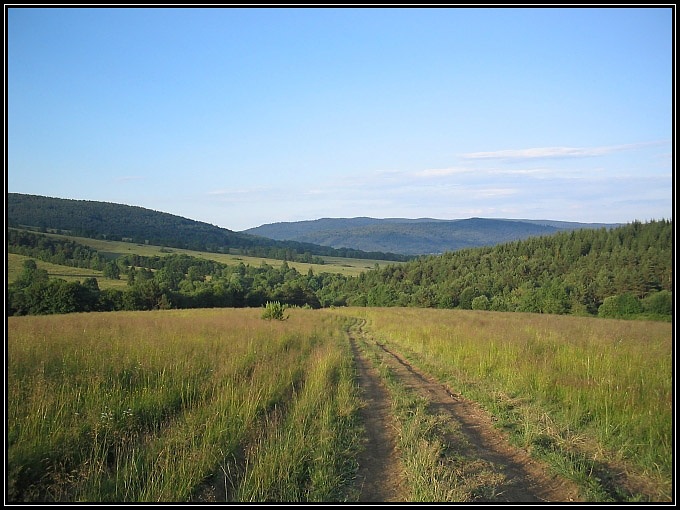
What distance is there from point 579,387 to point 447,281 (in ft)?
175

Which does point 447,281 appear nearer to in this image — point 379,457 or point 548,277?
point 548,277

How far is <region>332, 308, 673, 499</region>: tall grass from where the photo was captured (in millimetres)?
5112

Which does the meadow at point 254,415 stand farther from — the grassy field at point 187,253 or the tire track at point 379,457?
the grassy field at point 187,253

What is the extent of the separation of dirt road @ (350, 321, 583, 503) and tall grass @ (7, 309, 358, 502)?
0.30 meters

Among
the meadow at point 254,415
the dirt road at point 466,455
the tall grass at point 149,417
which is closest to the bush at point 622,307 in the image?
the meadow at point 254,415

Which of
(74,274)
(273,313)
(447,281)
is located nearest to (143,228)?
(447,281)

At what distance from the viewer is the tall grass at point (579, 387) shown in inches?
201

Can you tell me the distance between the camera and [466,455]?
198 inches

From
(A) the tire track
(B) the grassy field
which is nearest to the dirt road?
(A) the tire track

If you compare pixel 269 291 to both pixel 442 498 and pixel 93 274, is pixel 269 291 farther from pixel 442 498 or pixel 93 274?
pixel 442 498

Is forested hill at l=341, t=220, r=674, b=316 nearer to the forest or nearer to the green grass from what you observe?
the forest

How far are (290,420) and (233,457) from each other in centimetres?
119

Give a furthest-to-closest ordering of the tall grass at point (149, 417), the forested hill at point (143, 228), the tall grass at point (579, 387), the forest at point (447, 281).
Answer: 1. the forested hill at point (143, 228)
2. the forest at point (447, 281)
3. the tall grass at point (579, 387)
4. the tall grass at point (149, 417)

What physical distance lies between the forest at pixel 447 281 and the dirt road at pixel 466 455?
3571mm
